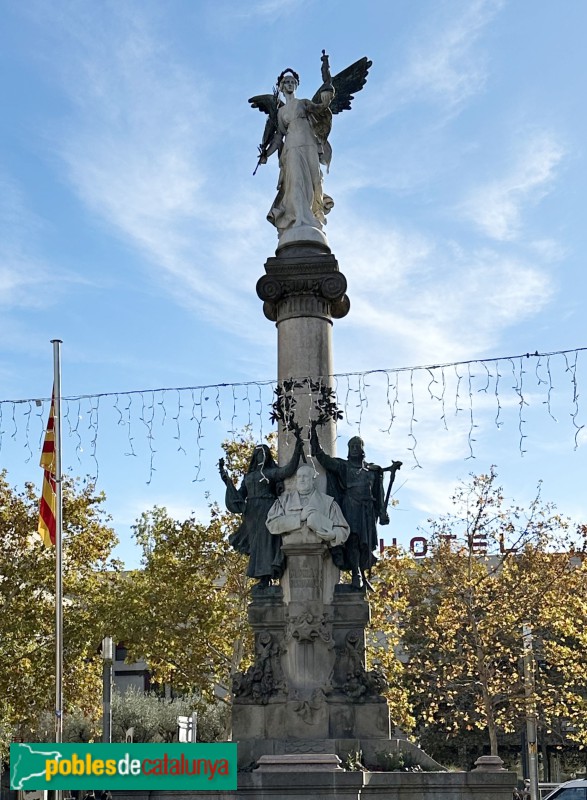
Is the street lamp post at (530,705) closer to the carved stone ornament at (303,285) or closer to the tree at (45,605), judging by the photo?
the tree at (45,605)

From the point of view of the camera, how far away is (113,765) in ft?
39.5

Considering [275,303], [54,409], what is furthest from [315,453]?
[54,409]

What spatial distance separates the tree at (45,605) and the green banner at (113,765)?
17.9m

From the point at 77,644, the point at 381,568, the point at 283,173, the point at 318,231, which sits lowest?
the point at 77,644

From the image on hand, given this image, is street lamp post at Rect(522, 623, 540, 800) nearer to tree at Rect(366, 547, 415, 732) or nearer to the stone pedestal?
tree at Rect(366, 547, 415, 732)

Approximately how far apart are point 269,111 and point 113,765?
36.5 ft

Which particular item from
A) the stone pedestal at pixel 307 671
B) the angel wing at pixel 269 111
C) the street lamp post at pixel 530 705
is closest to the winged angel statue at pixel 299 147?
the angel wing at pixel 269 111

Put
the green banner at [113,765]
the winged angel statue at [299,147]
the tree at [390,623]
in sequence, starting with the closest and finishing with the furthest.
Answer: the green banner at [113,765] → the winged angel statue at [299,147] → the tree at [390,623]

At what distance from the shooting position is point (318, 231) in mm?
17719

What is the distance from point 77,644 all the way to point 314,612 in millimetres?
16810

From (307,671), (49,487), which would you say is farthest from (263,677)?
(49,487)

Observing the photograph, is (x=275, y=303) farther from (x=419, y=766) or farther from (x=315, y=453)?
(x=419, y=766)

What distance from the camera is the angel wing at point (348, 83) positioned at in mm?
18953

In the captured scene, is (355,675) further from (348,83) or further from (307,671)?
(348,83)
